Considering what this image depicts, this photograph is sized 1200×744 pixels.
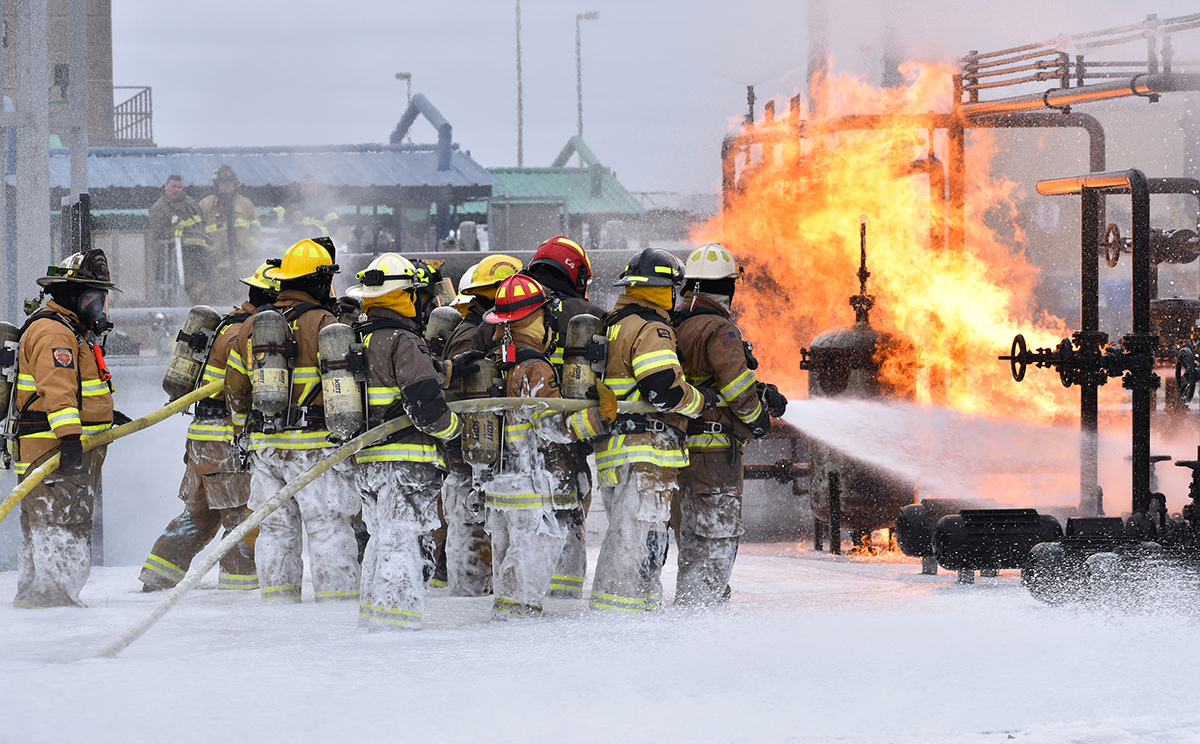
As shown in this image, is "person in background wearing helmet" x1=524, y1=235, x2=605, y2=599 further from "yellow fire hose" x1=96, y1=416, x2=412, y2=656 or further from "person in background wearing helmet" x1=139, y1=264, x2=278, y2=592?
"person in background wearing helmet" x1=139, y1=264, x2=278, y2=592

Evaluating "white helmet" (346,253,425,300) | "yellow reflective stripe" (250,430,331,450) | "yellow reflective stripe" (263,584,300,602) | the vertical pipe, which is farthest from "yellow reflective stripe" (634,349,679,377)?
the vertical pipe

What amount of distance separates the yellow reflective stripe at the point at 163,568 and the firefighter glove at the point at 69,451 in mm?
1213

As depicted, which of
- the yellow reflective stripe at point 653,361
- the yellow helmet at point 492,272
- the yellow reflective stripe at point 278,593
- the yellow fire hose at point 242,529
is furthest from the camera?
the yellow helmet at point 492,272

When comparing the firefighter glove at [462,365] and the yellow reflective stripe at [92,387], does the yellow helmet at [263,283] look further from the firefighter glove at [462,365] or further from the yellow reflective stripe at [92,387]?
the firefighter glove at [462,365]

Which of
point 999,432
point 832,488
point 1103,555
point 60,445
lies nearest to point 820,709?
point 1103,555

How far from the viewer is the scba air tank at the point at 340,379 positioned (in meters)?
5.68

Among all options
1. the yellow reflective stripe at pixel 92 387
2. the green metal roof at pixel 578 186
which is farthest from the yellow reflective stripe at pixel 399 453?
the green metal roof at pixel 578 186

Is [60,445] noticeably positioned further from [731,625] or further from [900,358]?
[900,358]

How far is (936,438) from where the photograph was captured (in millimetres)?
13320

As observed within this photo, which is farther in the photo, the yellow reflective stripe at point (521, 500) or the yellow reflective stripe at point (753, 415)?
the yellow reflective stripe at point (753, 415)

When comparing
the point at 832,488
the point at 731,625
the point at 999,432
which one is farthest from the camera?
the point at 999,432

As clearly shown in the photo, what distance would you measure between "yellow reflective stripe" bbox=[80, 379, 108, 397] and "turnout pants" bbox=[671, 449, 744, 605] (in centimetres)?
325

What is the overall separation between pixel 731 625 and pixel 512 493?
125 centimetres

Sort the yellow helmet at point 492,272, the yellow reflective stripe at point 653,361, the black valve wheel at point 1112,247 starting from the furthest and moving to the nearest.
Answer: the black valve wheel at point 1112,247
the yellow helmet at point 492,272
the yellow reflective stripe at point 653,361
